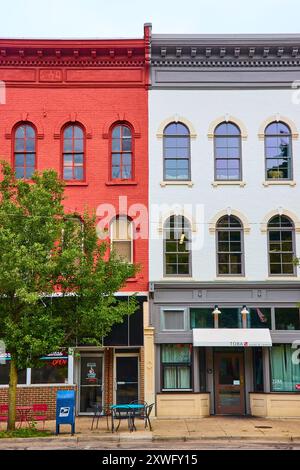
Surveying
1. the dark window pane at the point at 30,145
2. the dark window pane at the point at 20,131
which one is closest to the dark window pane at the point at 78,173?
the dark window pane at the point at 30,145

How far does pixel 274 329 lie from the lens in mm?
21625

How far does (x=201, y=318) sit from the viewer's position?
2184cm

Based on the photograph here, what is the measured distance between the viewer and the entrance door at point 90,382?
21.5 metres

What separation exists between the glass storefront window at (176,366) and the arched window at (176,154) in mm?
5902

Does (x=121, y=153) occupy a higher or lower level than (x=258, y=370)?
higher

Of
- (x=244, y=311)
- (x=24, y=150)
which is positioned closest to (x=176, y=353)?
(x=244, y=311)

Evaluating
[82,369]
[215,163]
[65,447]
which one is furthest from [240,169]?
[65,447]

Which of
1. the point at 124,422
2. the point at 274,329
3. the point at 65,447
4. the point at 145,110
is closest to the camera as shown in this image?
the point at 65,447

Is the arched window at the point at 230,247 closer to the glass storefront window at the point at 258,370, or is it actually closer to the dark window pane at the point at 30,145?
the glass storefront window at the point at 258,370

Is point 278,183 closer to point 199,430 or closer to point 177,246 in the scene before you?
point 177,246

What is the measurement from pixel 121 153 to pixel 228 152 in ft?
12.5

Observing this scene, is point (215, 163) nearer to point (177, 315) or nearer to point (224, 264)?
point (224, 264)

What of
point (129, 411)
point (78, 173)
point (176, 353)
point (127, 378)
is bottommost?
point (129, 411)

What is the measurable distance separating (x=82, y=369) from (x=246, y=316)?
581 centimetres
